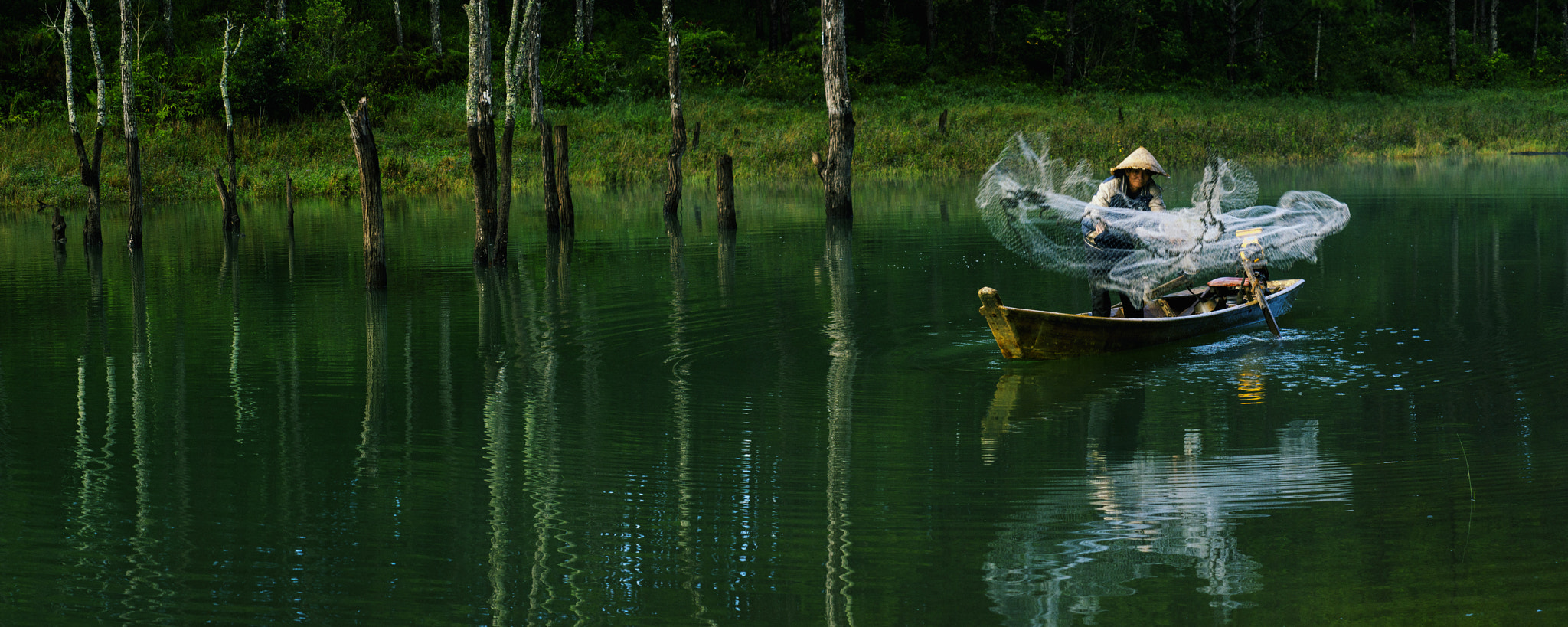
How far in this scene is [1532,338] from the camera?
10875 millimetres

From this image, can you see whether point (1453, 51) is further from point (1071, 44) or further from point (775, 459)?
point (775, 459)

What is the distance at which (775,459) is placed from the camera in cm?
769

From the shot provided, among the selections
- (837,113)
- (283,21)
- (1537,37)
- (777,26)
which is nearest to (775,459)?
(837,113)

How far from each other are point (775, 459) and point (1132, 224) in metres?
4.24

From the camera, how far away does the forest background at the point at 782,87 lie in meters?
37.3

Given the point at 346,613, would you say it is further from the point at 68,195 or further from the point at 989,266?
the point at 68,195

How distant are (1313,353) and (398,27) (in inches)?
1633

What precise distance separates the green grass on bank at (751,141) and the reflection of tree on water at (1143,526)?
26400 millimetres

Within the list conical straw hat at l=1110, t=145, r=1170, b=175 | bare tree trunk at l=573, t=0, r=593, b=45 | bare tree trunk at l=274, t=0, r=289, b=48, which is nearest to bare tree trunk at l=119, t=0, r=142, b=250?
conical straw hat at l=1110, t=145, r=1170, b=175

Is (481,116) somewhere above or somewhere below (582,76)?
below

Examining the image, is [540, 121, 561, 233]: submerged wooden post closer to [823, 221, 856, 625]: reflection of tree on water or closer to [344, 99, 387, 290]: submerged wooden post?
[344, 99, 387, 290]: submerged wooden post

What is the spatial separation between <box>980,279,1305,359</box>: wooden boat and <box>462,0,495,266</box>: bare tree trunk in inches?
334

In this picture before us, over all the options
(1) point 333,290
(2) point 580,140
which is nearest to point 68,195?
(2) point 580,140

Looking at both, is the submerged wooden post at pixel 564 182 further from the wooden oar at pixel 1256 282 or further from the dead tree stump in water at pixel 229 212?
the wooden oar at pixel 1256 282
